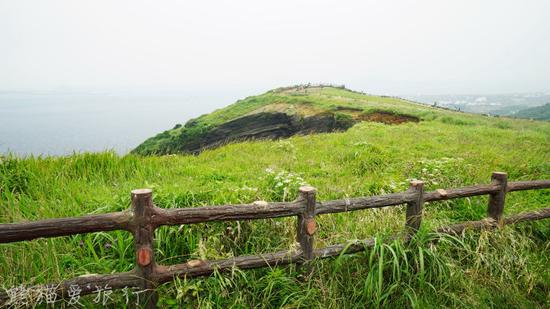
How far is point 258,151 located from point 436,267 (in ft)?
25.9

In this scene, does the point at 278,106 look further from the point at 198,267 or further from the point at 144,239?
the point at 144,239

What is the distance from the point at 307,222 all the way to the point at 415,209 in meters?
1.59

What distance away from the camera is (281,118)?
39.0m

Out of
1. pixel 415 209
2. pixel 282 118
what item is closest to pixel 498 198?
pixel 415 209

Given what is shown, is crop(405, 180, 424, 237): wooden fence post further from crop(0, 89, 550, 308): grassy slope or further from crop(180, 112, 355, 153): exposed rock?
crop(180, 112, 355, 153): exposed rock

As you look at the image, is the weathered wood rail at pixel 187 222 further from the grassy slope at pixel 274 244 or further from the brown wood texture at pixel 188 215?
the grassy slope at pixel 274 244

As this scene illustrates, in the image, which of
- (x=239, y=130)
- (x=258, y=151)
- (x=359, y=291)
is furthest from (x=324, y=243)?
(x=239, y=130)

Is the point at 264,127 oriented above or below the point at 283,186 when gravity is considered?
below

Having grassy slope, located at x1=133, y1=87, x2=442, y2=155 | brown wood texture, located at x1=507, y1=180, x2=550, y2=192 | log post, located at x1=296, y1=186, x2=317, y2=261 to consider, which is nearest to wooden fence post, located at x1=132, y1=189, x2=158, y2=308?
log post, located at x1=296, y1=186, x2=317, y2=261

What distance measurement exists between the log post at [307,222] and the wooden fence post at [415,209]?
56.0 inches

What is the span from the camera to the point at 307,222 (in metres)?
4.10

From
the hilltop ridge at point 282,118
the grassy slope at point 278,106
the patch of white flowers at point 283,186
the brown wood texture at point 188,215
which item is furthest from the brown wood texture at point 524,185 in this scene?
the grassy slope at point 278,106

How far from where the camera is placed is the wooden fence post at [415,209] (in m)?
4.62

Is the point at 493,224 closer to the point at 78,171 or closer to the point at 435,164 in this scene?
the point at 435,164
